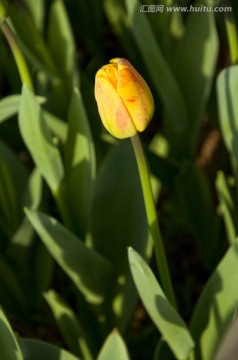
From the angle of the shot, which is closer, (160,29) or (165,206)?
(160,29)

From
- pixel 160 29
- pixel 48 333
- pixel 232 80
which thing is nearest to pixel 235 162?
pixel 232 80

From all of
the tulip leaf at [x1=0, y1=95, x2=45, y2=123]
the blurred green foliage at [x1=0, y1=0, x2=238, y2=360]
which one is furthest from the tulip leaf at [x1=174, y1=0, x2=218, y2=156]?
the tulip leaf at [x1=0, y1=95, x2=45, y2=123]

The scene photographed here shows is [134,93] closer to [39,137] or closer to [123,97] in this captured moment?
[123,97]

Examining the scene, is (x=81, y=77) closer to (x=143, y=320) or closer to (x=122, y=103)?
(x=143, y=320)

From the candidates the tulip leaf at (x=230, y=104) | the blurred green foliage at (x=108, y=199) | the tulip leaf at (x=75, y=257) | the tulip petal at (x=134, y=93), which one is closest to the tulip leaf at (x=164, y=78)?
the blurred green foliage at (x=108, y=199)

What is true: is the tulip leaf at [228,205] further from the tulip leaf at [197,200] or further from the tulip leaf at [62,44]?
the tulip leaf at [62,44]
